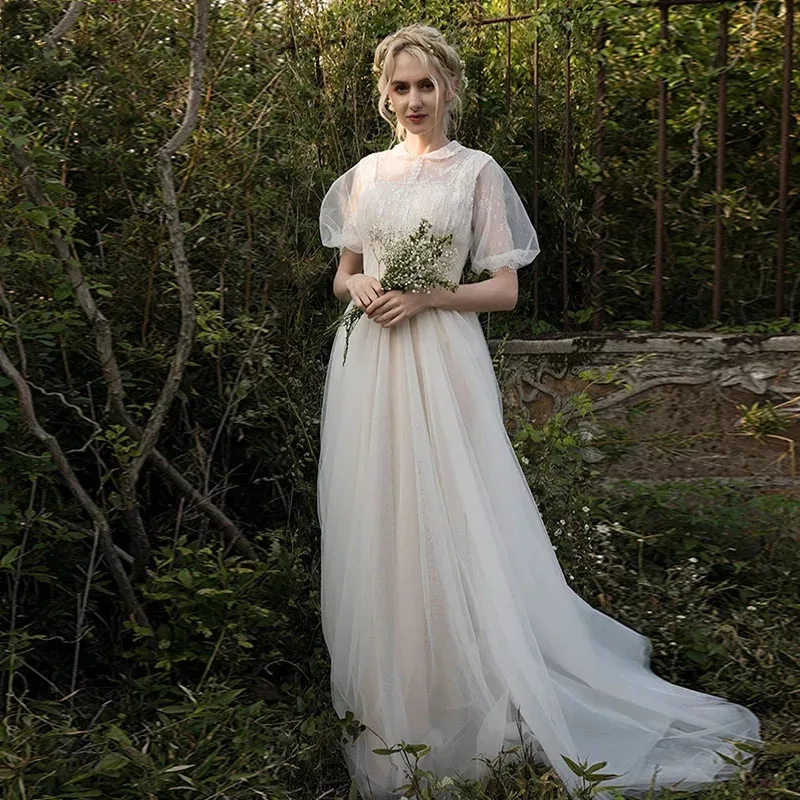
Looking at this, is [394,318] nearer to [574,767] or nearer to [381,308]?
[381,308]

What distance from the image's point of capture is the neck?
3.34 metres

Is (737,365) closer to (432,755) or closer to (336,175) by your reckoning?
(336,175)

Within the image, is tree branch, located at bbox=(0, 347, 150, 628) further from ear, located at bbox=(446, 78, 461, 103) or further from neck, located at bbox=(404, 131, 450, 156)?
ear, located at bbox=(446, 78, 461, 103)

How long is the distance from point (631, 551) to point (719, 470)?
1.98 ft

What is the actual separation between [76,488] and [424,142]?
4.72 ft

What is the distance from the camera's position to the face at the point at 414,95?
3213mm

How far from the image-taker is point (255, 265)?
159 inches

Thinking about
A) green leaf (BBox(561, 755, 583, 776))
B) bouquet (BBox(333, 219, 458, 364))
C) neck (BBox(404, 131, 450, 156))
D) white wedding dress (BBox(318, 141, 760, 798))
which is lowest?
green leaf (BBox(561, 755, 583, 776))

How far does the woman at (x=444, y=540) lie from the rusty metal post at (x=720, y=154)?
1576mm

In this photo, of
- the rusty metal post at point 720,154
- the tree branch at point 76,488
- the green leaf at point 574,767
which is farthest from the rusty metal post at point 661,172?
the tree branch at point 76,488

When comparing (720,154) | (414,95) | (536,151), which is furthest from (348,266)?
(720,154)

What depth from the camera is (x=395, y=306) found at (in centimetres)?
318

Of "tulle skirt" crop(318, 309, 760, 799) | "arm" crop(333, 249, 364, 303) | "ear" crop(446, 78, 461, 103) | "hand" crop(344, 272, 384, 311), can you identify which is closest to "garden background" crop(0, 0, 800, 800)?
"tulle skirt" crop(318, 309, 760, 799)

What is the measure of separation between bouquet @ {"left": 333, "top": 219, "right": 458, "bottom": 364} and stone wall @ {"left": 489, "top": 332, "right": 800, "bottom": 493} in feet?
4.93
